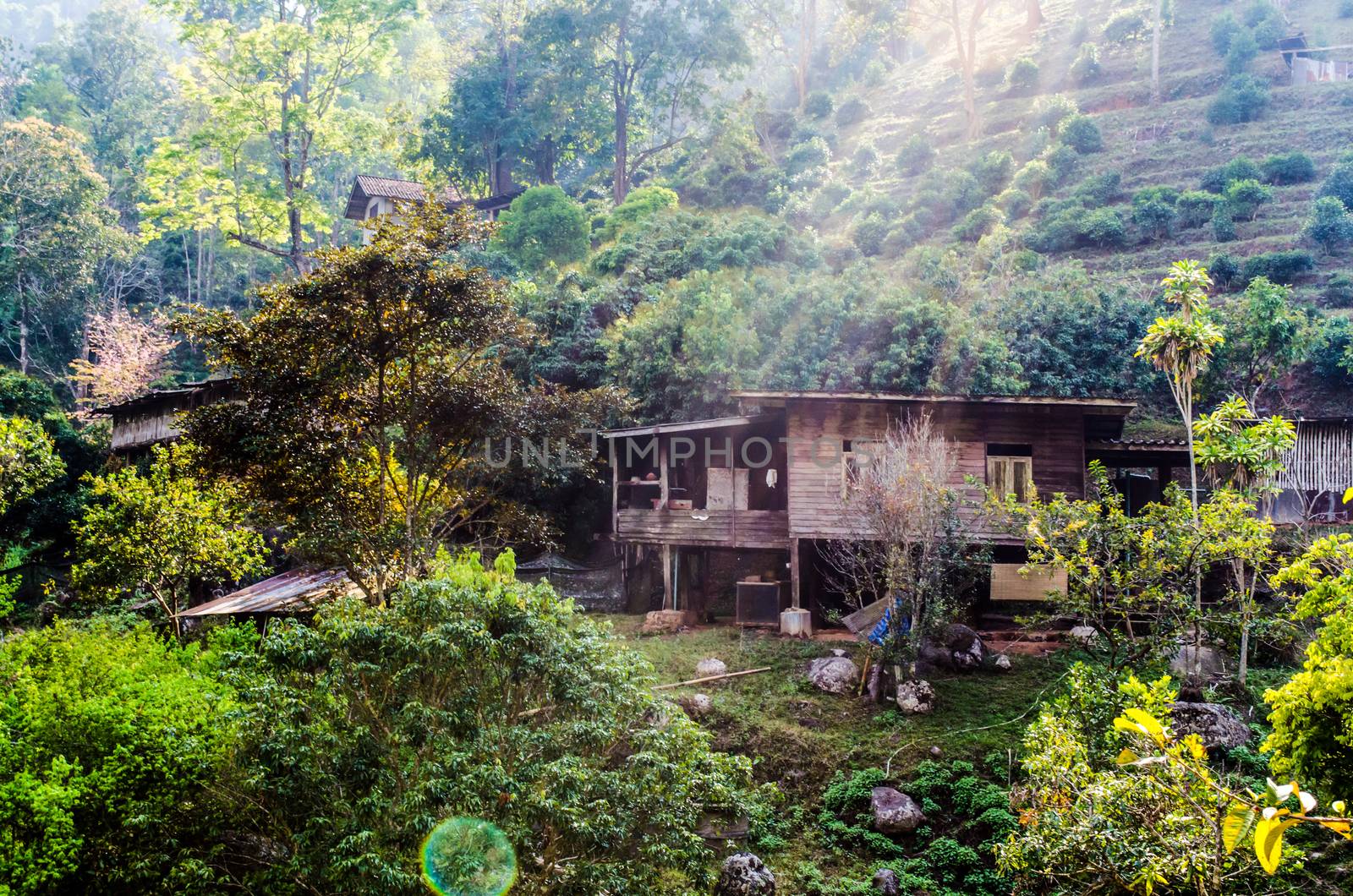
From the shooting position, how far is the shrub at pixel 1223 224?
36438mm

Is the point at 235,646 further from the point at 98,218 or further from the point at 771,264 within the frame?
the point at 98,218

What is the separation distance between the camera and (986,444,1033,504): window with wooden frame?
21125 millimetres

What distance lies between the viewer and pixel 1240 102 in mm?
44719

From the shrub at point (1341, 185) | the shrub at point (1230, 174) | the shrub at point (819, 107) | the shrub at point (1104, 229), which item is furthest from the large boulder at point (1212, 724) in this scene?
the shrub at point (819, 107)

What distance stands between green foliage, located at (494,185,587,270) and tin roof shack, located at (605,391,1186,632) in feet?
45.0

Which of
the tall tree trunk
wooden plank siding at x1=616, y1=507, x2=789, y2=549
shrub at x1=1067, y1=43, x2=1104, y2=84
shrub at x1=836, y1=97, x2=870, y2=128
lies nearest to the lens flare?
wooden plank siding at x1=616, y1=507, x2=789, y2=549

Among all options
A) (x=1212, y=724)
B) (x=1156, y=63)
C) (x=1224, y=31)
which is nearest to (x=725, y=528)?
(x=1212, y=724)

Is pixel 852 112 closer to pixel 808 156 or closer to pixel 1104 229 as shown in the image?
pixel 808 156

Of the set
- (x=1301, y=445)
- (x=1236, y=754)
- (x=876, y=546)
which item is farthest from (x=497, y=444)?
(x=1301, y=445)

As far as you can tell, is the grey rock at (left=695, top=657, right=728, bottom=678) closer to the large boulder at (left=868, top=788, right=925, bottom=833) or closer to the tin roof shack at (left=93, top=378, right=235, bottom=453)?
the large boulder at (left=868, top=788, right=925, bottom=833)

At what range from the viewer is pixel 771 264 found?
31172mm

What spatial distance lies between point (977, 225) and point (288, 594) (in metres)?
29.7

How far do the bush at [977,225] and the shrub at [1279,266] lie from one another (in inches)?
347

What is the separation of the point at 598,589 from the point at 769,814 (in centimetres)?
1062
